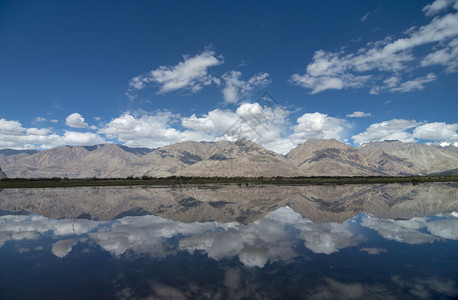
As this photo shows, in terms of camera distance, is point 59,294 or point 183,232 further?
point 183,232

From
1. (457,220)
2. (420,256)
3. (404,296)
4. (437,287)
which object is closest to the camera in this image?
(404,296)

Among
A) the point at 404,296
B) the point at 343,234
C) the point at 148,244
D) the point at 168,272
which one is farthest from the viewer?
the point at 343,234

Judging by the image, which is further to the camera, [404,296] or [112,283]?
[112,283]

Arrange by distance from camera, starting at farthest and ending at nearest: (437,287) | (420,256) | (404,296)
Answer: (420,256)
(437,287)
(404,296)

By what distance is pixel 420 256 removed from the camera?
17969 millimetres

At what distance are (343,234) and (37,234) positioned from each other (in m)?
31.5

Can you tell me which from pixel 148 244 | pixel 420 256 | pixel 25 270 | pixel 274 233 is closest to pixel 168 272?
pixel 148 244

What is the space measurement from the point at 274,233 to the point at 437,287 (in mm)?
13740

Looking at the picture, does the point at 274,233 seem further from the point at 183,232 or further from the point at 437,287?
the point at 437,287

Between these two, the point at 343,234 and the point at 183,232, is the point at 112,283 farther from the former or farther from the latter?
the point at 343,234

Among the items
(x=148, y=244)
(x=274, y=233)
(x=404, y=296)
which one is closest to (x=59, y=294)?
(x=148, y=244)

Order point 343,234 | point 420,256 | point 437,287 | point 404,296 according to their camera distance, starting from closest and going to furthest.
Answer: point 404,296 → point 437,287 → point 420,256 → point 343,234

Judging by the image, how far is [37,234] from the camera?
84.6 ft

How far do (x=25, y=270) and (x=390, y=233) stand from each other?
31.1 meters
